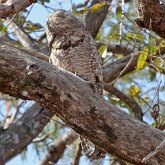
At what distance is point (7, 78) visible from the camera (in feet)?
5.98

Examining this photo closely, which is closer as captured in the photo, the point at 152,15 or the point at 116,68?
the point at 152,15

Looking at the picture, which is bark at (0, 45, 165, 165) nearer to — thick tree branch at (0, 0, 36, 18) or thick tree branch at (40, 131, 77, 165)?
thick tree branch at (0, 0, 36, 18)

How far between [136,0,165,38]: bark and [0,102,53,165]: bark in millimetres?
1171

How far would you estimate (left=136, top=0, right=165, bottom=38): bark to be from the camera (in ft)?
8.54

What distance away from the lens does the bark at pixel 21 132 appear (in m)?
3.49

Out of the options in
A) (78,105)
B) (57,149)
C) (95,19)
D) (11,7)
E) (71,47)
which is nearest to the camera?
(78,105)

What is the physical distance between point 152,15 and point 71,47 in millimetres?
422

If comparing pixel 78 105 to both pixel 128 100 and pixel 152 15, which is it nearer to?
pixel 152 15

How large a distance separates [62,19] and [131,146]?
2.55 feet

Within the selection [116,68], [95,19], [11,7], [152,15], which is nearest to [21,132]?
[116,68]

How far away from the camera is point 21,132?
11.8 feet

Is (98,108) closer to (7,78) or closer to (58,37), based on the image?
(7,78)

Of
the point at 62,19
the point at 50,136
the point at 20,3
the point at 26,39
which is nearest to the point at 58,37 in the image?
the point at 62,19

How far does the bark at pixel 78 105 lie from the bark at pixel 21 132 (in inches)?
62.1
